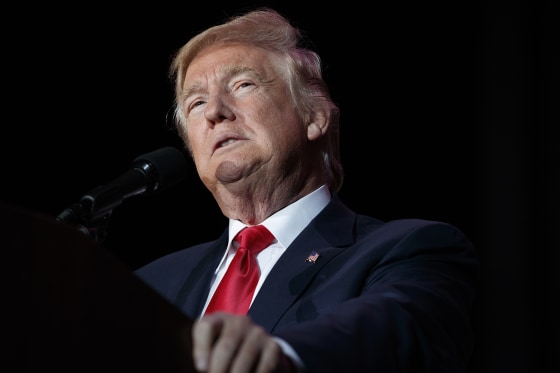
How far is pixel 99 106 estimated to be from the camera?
3.26 metres

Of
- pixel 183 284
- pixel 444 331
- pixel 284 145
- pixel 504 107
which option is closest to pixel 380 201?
pixel 504 107

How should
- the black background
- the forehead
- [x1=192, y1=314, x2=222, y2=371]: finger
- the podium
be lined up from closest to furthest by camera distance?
the podium → [x1=192, y1=314, x2=222, y2=371]: finger → the forehead → the black background

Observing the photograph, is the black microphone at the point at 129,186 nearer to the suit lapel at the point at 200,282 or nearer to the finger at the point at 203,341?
the suit lapel at the point at 200,282

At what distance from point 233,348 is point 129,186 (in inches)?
32.3

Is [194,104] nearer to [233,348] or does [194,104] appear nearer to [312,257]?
[312,257]

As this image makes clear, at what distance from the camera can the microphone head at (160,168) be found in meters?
1.77

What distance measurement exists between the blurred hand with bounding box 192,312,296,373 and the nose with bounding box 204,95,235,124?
4.39 ft

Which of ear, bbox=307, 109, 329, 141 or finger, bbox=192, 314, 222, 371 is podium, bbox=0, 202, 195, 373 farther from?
ear, bbox=307, 109, 329, 141

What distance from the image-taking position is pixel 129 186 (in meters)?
1.69

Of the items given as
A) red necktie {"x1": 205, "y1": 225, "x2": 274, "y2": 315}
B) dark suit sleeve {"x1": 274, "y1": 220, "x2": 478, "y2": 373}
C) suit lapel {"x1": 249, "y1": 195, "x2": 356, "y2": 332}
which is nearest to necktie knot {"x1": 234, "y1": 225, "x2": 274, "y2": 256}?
red necktie {"x1": 205, "y1": 225, "x2": 274, "y2": 315}

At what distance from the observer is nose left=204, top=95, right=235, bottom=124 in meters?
2.29

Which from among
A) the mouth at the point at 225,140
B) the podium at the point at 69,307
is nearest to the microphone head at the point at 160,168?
the mouth at the point at 225,140

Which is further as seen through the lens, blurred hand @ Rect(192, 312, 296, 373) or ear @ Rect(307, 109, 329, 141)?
ear @ Rect(307, 109, 329, 141)

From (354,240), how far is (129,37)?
1640mm
